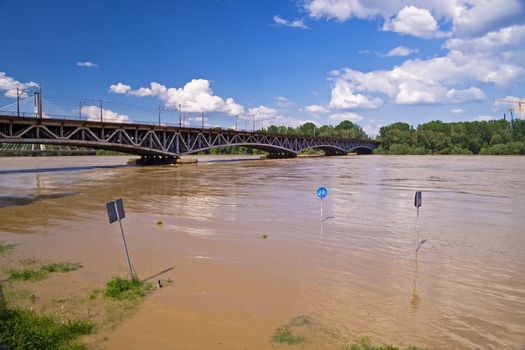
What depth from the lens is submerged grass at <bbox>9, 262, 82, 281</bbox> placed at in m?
8.02

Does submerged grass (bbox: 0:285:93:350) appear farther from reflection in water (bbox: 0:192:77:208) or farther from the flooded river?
reflection in water (bbox: 0:192:77:208)

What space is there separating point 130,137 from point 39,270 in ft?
165

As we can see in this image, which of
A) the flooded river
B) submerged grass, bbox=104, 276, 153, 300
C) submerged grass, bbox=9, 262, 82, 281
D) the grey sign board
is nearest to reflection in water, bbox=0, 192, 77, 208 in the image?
the flooded river

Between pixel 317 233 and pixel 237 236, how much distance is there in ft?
8.80

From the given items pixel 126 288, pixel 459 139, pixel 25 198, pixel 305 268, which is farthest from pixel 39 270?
pixel 459 139

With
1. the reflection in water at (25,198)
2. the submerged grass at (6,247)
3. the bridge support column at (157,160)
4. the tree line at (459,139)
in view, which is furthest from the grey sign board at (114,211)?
the tree line at (459,139)

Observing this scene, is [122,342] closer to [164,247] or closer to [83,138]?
[164,247]

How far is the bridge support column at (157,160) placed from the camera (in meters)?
64.8

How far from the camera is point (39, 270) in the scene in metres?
8.55

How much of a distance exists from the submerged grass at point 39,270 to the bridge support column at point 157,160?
185ft

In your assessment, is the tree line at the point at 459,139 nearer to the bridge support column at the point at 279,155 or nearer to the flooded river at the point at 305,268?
the bridge support column at the point at 279,155

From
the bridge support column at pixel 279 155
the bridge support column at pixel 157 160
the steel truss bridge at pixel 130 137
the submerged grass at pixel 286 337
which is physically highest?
the steel truss bridge at pixel 130 137

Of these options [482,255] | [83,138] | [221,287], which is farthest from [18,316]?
[83,138]

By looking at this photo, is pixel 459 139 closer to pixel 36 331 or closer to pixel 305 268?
pixel 305 268
